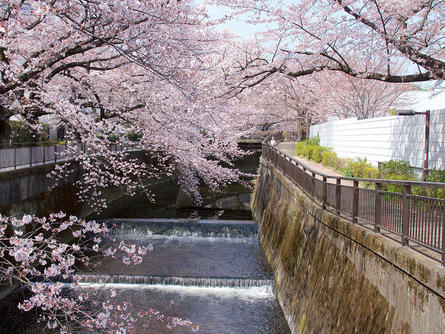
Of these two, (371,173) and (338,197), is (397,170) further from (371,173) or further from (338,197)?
(338,197)

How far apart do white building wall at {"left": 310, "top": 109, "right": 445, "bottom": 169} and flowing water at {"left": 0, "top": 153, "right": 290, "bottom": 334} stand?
5370 mm

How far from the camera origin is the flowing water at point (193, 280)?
425 inches

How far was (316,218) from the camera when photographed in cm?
977

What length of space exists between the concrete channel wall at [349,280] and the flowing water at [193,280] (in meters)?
0.92

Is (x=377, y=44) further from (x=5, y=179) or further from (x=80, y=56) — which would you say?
(x=5, y=179)

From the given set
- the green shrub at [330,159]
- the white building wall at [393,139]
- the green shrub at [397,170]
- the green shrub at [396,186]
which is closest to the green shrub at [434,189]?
the green shrub at [396,186]

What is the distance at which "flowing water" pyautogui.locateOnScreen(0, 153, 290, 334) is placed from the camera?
10789 mm

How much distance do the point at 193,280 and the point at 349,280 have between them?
23.3 feet

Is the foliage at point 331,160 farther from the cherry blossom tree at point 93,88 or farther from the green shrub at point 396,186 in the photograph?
the green shrub at point 396,186

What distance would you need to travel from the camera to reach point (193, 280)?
13.0 metres

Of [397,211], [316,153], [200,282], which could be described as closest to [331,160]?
[316,153]

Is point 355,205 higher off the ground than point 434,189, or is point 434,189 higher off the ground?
point 434,189

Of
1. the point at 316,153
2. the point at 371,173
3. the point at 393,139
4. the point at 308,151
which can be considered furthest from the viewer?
the point at 308,151

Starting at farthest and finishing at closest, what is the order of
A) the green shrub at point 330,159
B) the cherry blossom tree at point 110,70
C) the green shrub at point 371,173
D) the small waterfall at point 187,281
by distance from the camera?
the green shrub at point 330,159
the small waterfall at point 187,281
the green shrub at point 371,173
the cherry blossom tree at point 110,70
